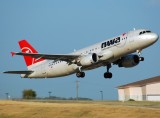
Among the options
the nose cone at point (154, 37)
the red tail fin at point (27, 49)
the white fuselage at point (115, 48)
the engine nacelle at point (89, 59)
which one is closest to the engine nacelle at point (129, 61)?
the white fuselage at point (115, 48)

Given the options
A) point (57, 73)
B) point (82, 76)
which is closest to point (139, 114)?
point (82, 76)

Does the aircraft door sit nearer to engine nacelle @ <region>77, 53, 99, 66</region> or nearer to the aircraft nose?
engine nacelle @ <region>77, 53, 99, 66</region>

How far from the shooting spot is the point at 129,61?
6341 cm

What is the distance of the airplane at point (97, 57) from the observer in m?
56.8

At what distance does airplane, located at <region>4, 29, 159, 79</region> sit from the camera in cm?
5684

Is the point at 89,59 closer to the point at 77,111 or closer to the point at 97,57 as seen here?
the point at 97,57

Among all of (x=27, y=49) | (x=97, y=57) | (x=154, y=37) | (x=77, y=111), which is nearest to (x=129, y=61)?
(x=97, y=57)

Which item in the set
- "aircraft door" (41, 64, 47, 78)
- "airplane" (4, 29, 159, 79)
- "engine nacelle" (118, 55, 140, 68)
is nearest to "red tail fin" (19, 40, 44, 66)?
"airplane" (4, 29, 159, 79)

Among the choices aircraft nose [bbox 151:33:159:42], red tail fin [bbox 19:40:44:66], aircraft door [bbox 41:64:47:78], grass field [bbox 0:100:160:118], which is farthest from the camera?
red tail fin [bbox 19:40:44:66]

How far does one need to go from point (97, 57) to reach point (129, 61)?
19.7 ft

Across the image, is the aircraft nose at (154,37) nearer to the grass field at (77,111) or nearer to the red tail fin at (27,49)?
the grass field at (77,111)

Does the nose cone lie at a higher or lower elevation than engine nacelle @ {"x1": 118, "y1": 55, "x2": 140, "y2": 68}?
higher

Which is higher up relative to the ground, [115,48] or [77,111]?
[115,48]

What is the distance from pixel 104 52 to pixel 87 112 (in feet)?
41.6
